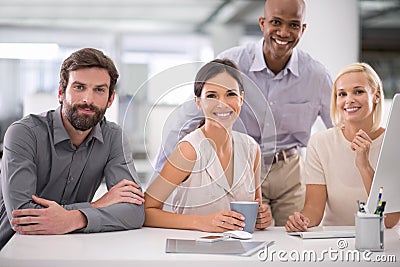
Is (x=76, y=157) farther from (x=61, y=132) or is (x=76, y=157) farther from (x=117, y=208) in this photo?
(x=117, y=208)

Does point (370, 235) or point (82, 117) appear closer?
point (370, 235)

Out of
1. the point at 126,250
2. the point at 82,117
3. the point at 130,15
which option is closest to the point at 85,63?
the point at 82,117

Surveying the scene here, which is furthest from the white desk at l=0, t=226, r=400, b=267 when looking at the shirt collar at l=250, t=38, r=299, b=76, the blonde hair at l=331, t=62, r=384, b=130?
the shirt collar at l=250, t=38, r=299, b=76

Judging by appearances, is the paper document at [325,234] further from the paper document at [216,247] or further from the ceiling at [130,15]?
the ceiling at [130,15]

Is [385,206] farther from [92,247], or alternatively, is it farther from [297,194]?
[297,194]

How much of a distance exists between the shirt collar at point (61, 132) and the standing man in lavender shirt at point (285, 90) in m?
0.76

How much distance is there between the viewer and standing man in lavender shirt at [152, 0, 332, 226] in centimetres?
244

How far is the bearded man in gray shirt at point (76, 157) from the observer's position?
1.74m

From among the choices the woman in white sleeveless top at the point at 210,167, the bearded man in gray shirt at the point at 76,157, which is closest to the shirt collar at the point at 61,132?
the bearded man in gray shirt at the point at 76,157

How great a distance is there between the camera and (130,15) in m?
6.55

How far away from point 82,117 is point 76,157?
127 millimetres

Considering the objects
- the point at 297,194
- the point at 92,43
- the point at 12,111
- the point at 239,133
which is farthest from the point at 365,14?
the point at 239,133

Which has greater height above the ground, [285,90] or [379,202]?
[285,90]

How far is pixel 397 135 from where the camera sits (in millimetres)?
1588
